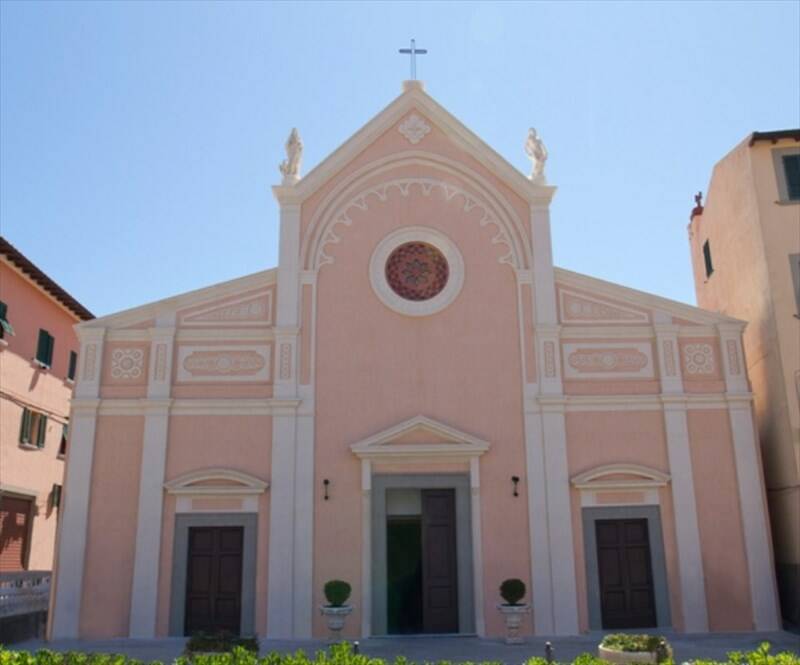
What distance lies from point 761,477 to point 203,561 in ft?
40.7

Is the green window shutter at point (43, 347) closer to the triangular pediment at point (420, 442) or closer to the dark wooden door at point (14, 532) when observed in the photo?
the dark wooden door at point (14, 532)

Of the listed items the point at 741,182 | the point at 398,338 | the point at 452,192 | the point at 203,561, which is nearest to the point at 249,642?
the point at 203,561

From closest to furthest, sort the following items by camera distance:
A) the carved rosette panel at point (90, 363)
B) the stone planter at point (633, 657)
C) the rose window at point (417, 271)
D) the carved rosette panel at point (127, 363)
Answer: the stone planter at point (633, 657) → the carved rosette panel at point (90, 363) → the carved rosette panel at point (127, 363) → the rose window at point (417, 271)

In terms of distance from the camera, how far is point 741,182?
20297 mm

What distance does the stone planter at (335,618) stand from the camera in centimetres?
1631

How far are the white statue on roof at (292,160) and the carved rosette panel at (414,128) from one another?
255 centimetres

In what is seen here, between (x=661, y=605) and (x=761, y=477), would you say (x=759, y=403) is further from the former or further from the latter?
(x=661, y=605)

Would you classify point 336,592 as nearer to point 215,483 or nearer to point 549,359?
point 215,483

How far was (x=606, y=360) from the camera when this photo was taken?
18594mm

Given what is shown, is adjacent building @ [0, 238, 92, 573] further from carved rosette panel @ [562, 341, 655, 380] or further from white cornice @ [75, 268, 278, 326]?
carved rosette panel @ [562, 341, 655, 380]

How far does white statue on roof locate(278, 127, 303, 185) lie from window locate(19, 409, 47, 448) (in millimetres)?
10504

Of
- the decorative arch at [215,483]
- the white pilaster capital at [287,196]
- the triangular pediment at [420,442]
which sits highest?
the white pilaster capital at [287,196]

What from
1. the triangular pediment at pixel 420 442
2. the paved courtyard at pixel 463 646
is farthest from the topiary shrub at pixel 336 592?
the triangular pediment at pixel 420 442

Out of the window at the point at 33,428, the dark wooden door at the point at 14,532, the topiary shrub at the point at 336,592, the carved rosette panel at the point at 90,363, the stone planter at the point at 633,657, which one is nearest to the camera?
the stone planter at the point at 633,657
